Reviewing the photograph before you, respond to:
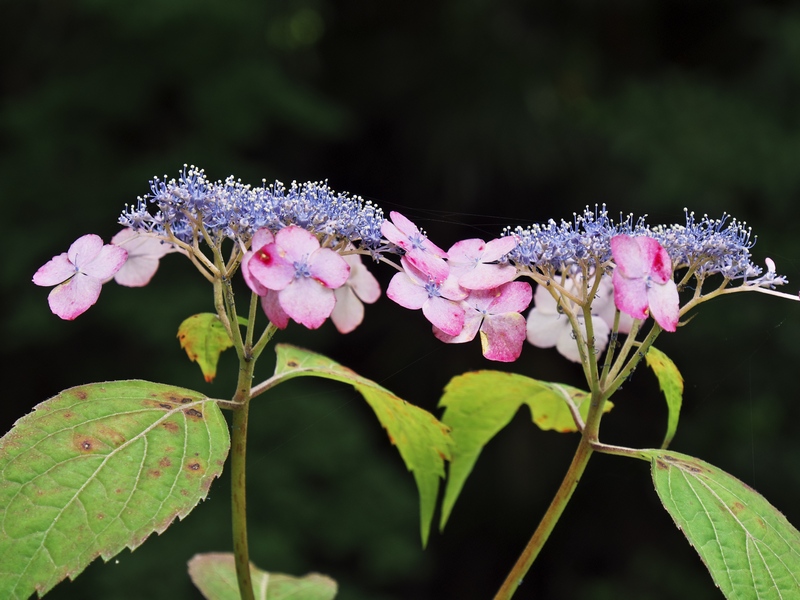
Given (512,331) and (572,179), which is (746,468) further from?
(512,331)

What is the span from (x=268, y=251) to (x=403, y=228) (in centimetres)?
14

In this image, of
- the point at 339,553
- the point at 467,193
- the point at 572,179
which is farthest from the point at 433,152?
the point at 339,553

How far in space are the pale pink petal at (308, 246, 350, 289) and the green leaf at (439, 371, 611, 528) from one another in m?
0.31

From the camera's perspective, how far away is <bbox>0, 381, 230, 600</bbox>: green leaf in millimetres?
591

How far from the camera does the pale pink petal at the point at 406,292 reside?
2.30 ft

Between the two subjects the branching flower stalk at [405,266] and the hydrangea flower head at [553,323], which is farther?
the hydrangea flower head at [553,323]

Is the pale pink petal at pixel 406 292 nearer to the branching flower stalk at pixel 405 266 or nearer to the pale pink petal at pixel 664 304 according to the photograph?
the branching flower stalk at pixel 405 266

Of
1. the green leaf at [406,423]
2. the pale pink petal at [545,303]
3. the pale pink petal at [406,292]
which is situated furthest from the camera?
the pale pink petal at [545,303]

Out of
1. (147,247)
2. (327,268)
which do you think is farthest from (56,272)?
(327,268)

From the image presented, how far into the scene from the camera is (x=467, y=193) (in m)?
5.01

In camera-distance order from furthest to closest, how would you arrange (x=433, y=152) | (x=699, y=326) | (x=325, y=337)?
(x=433, y=152)
(x=325, y=337)
(x=699, y=326)

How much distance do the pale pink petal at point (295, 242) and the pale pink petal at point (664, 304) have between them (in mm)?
275

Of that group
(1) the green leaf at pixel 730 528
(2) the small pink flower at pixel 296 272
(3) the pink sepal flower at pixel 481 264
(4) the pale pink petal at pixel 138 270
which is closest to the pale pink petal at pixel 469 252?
(3) the pink sepal flower at pixel 481 264

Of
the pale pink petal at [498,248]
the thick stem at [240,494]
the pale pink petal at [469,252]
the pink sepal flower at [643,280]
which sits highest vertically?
the pink sepal flower at [643,280]
